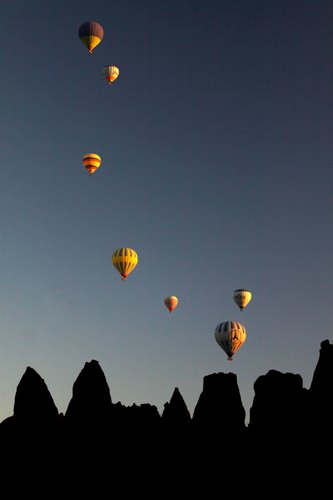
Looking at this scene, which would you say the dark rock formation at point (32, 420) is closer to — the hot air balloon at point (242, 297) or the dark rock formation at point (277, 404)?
the dark rock formation at point (277, 404)

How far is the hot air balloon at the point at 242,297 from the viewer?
11960 cm

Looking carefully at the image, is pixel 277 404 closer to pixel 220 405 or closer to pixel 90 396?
pixel 220 405

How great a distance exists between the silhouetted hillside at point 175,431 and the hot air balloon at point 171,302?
47.9 m

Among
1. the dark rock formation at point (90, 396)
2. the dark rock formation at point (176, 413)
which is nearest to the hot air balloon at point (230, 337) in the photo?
the dark rock formation at point (176, 413)

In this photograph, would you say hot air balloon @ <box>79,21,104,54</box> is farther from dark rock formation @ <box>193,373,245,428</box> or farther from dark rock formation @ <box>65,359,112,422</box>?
dark rock formation @ <box>193,373,245,428</box>

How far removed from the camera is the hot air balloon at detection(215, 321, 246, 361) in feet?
360

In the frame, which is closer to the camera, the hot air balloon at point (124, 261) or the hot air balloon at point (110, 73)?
the hot air balloon at point (124, 261)

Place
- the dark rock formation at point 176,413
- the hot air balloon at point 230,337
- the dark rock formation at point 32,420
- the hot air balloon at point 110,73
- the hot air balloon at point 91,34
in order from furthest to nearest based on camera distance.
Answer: the hot air balloon at point 110,73 < the hot air balloon at point 91,34 < the hot air balloon at point 230,337 < the dark rock formation at point 176,413 < the dark rock formation at point 32,420

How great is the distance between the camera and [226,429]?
213ft

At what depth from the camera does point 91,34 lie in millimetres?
115375

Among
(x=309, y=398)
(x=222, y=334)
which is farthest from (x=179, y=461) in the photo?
(x=222, y=334)

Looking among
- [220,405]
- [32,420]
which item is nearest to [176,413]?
[220,405]

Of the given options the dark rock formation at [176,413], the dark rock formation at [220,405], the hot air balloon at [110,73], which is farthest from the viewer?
the hot air balloon at [110,73]

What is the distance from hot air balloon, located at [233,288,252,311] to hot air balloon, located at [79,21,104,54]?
142 ft
